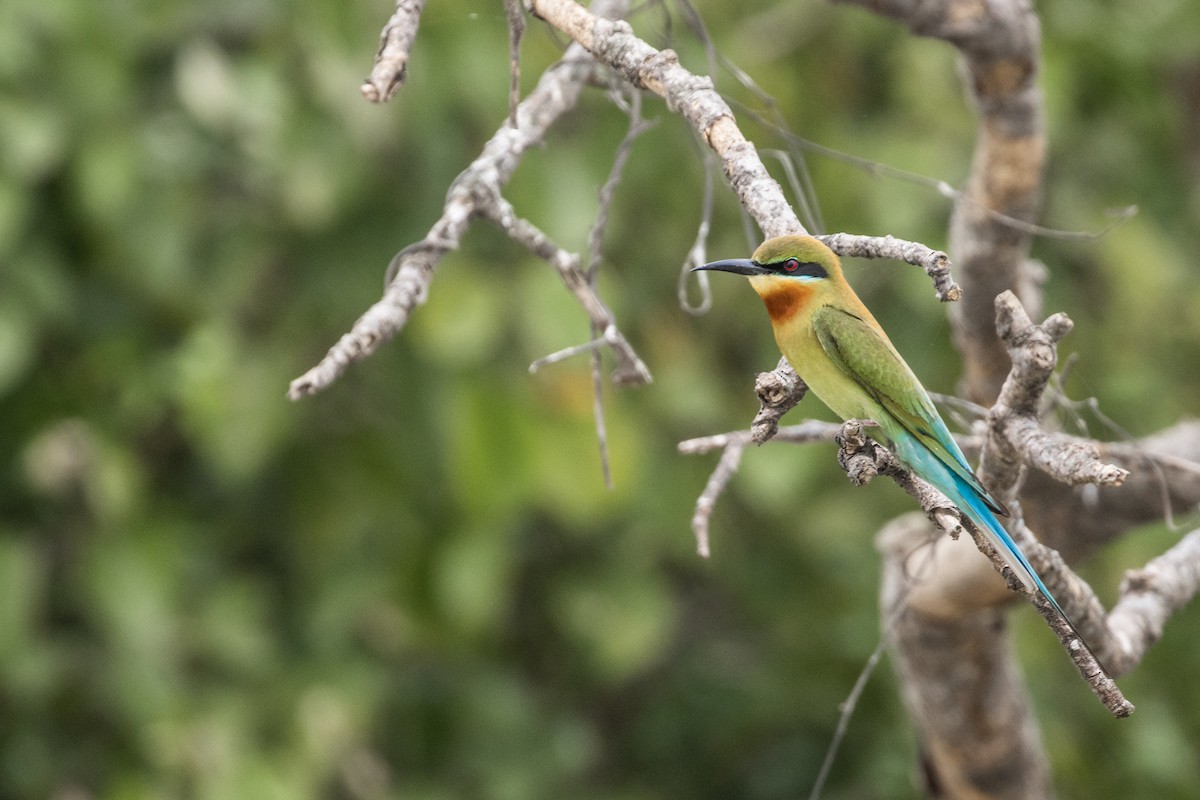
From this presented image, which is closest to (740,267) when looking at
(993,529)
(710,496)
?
(710,496)

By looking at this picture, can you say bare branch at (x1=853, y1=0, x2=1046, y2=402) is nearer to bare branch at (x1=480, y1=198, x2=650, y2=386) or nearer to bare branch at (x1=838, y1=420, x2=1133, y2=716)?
bare branch at (x1=480, y1=198, x2=650, y2=386)

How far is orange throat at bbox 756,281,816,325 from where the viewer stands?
5.23 feet

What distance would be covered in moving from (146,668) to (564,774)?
3.63 feet

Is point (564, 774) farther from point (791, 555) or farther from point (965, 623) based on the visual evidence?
point (965, 623)

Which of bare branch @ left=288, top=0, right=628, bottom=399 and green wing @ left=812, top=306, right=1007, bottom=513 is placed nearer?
bare branch @ left=288, top=0, right=628, bottom=399

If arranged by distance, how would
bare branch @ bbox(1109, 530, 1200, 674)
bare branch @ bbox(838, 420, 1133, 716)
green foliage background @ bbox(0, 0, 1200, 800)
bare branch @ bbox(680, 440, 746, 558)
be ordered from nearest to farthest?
1. bare branch @ bbox(838, 420, 1133, 716)
2. bare branch @ bbox(680, 440, 746, 558)
3. bare branch @ bbox(1109, 530, 1200, 674)
4. green foliage background @ bbox(0, 0, 1200, 800)

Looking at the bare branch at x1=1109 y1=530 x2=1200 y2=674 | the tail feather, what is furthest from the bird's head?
the bare branch at x1=1109 y1=530 x2=1200 y2=674

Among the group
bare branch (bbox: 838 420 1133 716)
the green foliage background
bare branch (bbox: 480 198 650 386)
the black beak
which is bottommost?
bare branch (bbox: 838 420 1133 716)

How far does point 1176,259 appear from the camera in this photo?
→ 3.85 m

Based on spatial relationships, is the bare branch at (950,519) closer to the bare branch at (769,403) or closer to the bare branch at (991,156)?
the bare branch at (769,403)

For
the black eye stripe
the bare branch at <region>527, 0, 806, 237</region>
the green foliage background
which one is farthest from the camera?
the green foliage background

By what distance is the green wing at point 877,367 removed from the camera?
164 cm

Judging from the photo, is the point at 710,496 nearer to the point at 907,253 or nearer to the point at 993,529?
the point at 993,529

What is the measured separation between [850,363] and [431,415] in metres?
1.80
